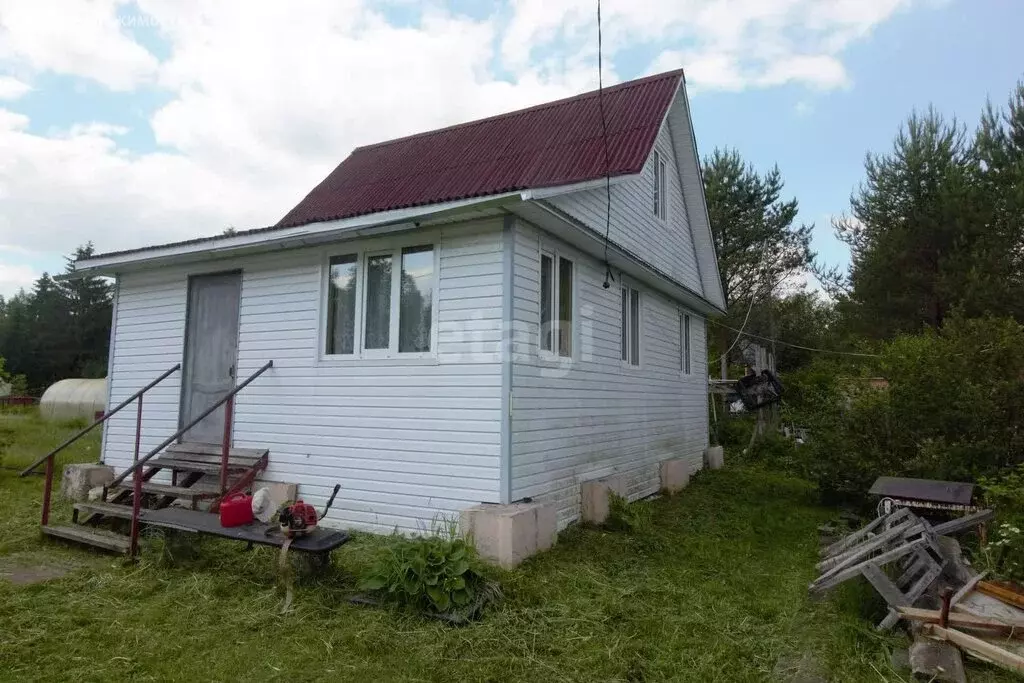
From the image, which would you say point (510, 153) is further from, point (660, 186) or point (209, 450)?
point (209, 450)

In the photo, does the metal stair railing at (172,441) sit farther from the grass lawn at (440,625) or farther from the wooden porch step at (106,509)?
the grass lawn at (440,625)

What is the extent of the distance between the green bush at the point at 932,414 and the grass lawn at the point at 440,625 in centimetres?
306

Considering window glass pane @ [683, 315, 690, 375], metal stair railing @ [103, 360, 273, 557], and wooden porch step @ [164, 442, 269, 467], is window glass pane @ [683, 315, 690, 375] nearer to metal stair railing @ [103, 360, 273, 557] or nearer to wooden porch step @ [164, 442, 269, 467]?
metal stair railing @ [103, 360, 273, 557]

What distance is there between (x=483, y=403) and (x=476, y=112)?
8.17 m

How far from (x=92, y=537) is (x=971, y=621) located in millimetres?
6971

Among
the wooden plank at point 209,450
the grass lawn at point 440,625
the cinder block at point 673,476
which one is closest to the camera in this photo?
the grass lawn at point 440,625

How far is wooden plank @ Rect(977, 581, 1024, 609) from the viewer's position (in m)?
3.82

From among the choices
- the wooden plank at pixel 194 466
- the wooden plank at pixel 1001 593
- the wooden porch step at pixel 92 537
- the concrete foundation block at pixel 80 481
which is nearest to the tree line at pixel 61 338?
the concrete foundation block at pixel 80 481

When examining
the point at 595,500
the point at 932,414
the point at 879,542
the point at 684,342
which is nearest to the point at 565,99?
the point at 684,342

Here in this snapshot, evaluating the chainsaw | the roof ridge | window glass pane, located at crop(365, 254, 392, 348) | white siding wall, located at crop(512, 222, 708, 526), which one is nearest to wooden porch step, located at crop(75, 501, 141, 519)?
the chainsaw

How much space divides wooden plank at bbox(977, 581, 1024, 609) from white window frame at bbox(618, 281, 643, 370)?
4.72 meters

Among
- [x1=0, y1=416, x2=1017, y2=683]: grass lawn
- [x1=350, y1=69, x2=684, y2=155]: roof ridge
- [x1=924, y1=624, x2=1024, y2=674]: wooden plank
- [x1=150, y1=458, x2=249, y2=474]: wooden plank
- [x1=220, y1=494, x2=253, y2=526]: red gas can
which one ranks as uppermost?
[x1=350, y1=69, x2=684, y2=155]: roof ridge

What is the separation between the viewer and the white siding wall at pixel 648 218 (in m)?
7.19

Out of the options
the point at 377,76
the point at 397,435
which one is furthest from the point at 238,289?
the point at 377,76
